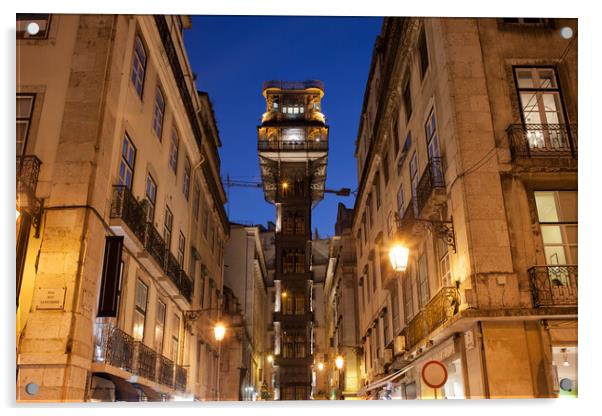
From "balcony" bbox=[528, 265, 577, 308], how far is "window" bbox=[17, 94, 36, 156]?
8.36 meters

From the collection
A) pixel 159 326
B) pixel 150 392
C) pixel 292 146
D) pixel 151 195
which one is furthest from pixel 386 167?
pixel 292 146

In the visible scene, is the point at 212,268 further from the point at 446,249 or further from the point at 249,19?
the point at 249,19

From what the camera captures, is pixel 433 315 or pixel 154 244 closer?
pixel 433 315

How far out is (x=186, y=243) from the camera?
1708 centimetres

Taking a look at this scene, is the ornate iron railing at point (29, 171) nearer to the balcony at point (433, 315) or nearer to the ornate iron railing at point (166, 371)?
the ornate iron railing at point (166, 371)

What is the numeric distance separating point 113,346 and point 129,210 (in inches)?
97.6

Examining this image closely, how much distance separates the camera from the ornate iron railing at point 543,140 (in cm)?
967

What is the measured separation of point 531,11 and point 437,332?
534 cm

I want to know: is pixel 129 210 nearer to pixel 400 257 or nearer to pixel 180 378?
pixel 400 257

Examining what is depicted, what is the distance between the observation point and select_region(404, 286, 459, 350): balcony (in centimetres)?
967

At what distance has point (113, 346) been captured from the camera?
401 inches

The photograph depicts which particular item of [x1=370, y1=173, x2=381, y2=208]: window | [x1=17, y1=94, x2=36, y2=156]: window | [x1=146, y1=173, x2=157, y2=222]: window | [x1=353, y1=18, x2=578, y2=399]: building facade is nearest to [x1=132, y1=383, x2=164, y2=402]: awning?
[x1=146, y1=173, x2=157, y2=222]: window

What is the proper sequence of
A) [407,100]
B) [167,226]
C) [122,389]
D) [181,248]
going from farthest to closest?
[181,248] < [167,226] < [407,100] < [122,389]
